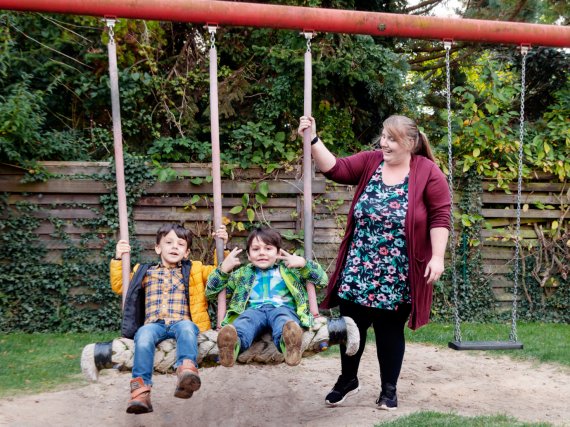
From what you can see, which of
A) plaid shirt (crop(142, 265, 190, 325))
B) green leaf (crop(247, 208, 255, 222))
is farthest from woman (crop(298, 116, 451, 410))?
green leaf (crop(247, 208, 255, 222))

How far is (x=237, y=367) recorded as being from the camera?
5.02 metres

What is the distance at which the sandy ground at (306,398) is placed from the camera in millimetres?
3812

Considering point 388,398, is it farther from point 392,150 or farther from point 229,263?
point 392,150

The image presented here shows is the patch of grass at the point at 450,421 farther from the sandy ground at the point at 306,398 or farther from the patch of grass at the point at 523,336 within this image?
the patch of grass at the point at 523,336

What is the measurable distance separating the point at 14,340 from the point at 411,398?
379 centimetres

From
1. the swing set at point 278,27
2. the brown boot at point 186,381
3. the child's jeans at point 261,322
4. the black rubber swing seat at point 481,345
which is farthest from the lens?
the black rubber swing seat at point 481,345

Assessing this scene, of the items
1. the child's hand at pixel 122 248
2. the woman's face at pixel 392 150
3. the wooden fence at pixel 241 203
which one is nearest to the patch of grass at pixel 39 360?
the wooden fence at pixel 241 203

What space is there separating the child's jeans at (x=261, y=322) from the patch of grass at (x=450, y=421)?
85 cm

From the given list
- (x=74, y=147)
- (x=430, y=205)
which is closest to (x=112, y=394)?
(x=430, y=205)

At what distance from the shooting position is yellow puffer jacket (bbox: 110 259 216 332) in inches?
137

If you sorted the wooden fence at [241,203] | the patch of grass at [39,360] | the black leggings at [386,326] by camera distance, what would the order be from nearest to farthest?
the black leggings at [386,326]
the patch of grass at [39,360]
the wooden fence at [241,203]

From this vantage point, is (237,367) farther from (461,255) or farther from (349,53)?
(349,53)

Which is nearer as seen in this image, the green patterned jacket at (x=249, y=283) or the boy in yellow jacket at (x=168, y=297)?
the boy in yellow jacket at (x=168, y=297)

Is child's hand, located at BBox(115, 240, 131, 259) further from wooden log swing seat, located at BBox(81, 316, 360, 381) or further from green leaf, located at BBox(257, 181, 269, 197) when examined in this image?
green leaf, located at BBox(257, 181, 269, 197)
